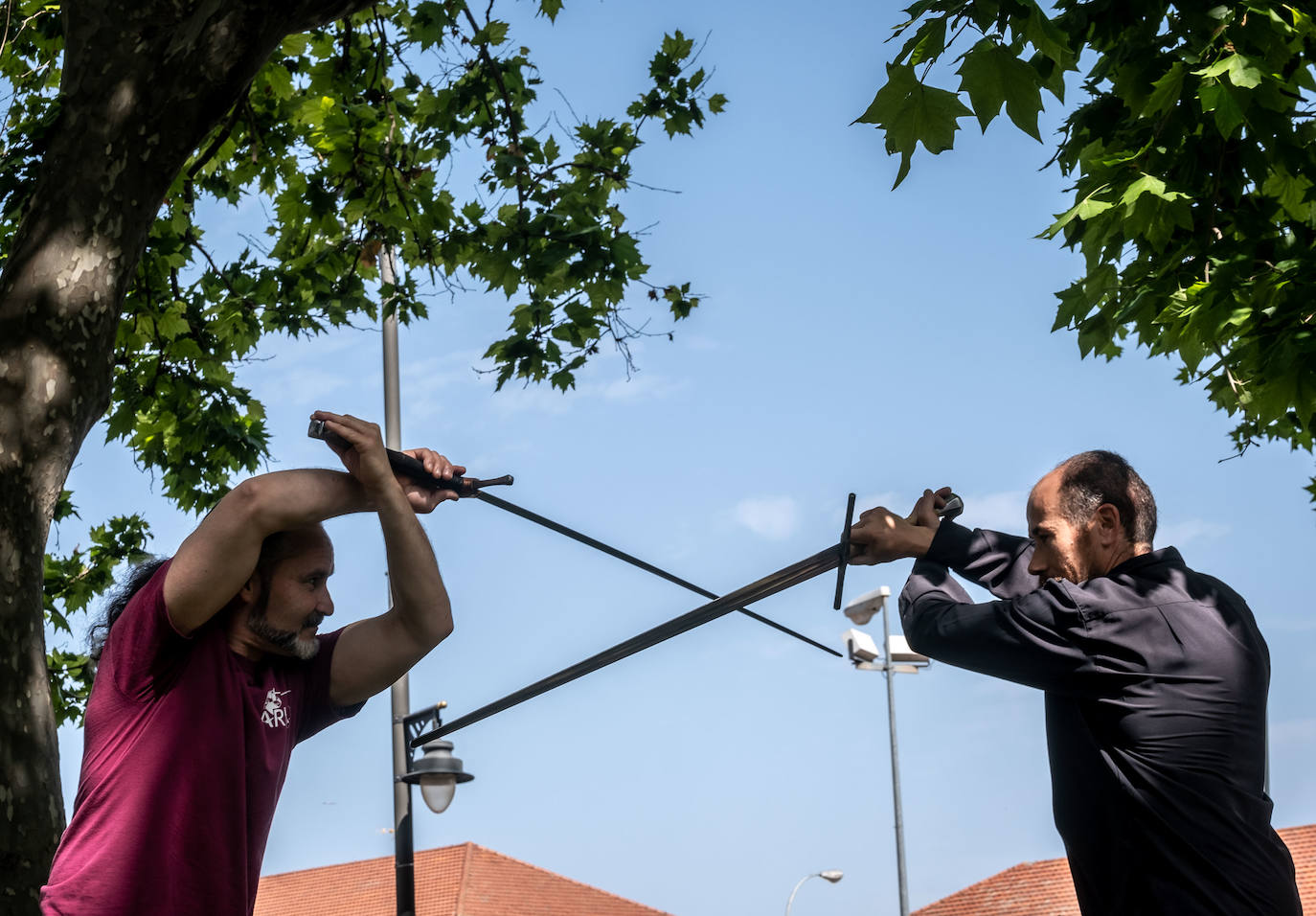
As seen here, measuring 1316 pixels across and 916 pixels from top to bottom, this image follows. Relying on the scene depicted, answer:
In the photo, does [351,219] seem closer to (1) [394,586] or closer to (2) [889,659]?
(1) [394,586]

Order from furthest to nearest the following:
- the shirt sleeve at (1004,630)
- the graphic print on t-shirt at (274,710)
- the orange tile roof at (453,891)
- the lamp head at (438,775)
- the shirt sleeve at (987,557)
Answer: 1. the orange tile roof at (453,891)
2. the lamp head at (438,775)
3. the shirt sleeve at (987,557)
4. the shirt sleeve at (1004,630)
5. the graphic print on t-shirt at (274,710)

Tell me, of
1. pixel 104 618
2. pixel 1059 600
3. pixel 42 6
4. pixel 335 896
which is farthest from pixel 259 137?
pixel 335 896

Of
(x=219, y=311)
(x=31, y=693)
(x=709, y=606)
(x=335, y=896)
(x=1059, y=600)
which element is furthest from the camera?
(x=335, y=896)

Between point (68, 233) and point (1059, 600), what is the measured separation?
313 centimetres

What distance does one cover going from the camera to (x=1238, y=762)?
9.07 feet

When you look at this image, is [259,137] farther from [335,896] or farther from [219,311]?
[335,896]

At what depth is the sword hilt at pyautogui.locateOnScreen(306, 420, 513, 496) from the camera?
280 cm

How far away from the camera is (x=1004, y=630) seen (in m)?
2.95

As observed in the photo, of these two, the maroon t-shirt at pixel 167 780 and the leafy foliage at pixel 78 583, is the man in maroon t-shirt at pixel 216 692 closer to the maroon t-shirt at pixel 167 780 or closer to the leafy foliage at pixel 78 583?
the maroon t-shirt at pixel 167 780

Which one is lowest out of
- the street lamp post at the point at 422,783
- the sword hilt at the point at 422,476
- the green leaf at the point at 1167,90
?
the sword hilt at the point at 422,476

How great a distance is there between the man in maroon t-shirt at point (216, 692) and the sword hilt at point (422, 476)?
0.03m

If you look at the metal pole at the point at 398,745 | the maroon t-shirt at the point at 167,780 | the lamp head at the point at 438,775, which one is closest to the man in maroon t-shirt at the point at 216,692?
the maroon t-shirt at the point at 167,780

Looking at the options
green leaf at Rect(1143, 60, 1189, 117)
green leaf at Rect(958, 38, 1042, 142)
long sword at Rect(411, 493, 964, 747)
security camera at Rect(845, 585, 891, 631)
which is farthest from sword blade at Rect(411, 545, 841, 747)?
security camera at Rect(845, 585, 891, 631)

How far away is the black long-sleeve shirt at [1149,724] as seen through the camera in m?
2.67
